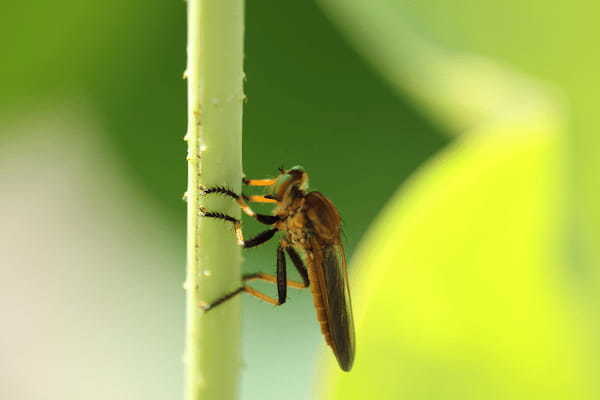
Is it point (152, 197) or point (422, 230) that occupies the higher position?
point (152, 197)

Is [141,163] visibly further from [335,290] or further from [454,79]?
[454,79]

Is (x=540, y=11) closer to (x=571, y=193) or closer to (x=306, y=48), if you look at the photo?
(x=571, y=193)

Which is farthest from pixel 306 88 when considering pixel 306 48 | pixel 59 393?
pixel 59 393

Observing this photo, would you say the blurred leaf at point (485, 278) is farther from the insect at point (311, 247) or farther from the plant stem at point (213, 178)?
the insect at point (311, 247)

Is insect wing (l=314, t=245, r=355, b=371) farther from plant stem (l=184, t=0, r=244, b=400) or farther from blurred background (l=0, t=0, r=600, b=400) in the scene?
plant stem (l=184, t=0, r=244, b=400)

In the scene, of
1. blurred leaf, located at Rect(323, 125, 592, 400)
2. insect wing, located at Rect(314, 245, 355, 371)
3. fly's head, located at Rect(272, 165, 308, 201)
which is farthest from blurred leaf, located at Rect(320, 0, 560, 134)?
insect wing, located at Rect(314, 245, 355, 371)

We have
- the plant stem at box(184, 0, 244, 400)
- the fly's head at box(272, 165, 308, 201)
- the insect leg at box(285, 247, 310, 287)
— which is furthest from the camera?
the insect leg at box(285, 247, 310, 287)

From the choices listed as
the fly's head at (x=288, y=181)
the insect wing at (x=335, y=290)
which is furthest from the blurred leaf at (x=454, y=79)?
the insect wing at (x=335, y=290)
